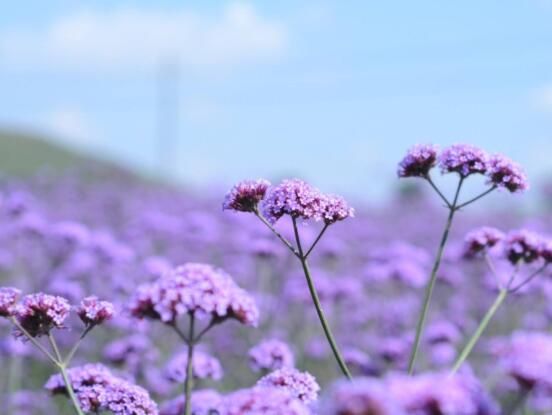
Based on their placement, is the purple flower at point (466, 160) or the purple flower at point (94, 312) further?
the purple flower at point (466, 160)

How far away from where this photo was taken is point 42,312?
3.95m

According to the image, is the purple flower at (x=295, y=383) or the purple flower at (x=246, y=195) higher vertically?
the purple flower at (x=246, y=195)

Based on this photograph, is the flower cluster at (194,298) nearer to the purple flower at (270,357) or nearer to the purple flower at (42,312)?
the purple flower at (42,312)

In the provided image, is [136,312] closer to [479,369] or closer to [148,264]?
[148,264]

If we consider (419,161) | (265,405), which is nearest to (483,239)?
(419,161)

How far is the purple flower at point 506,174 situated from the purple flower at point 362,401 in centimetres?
246

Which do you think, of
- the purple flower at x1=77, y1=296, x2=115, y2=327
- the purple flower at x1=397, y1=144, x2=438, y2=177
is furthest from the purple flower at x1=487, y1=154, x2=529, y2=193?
the purple flower at x1=77, y1=296, x2=115, y2=327

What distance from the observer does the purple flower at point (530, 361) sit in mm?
2654

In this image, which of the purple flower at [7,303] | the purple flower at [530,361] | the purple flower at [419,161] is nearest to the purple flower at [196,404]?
the purple flower at [7,303]

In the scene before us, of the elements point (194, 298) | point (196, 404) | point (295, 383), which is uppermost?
point (196, 404)

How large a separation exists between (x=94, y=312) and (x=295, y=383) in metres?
0.99

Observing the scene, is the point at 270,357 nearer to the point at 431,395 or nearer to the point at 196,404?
the point at 196,404

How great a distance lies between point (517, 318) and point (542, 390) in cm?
1309

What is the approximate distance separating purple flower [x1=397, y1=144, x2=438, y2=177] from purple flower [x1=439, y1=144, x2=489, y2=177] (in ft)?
0.33
